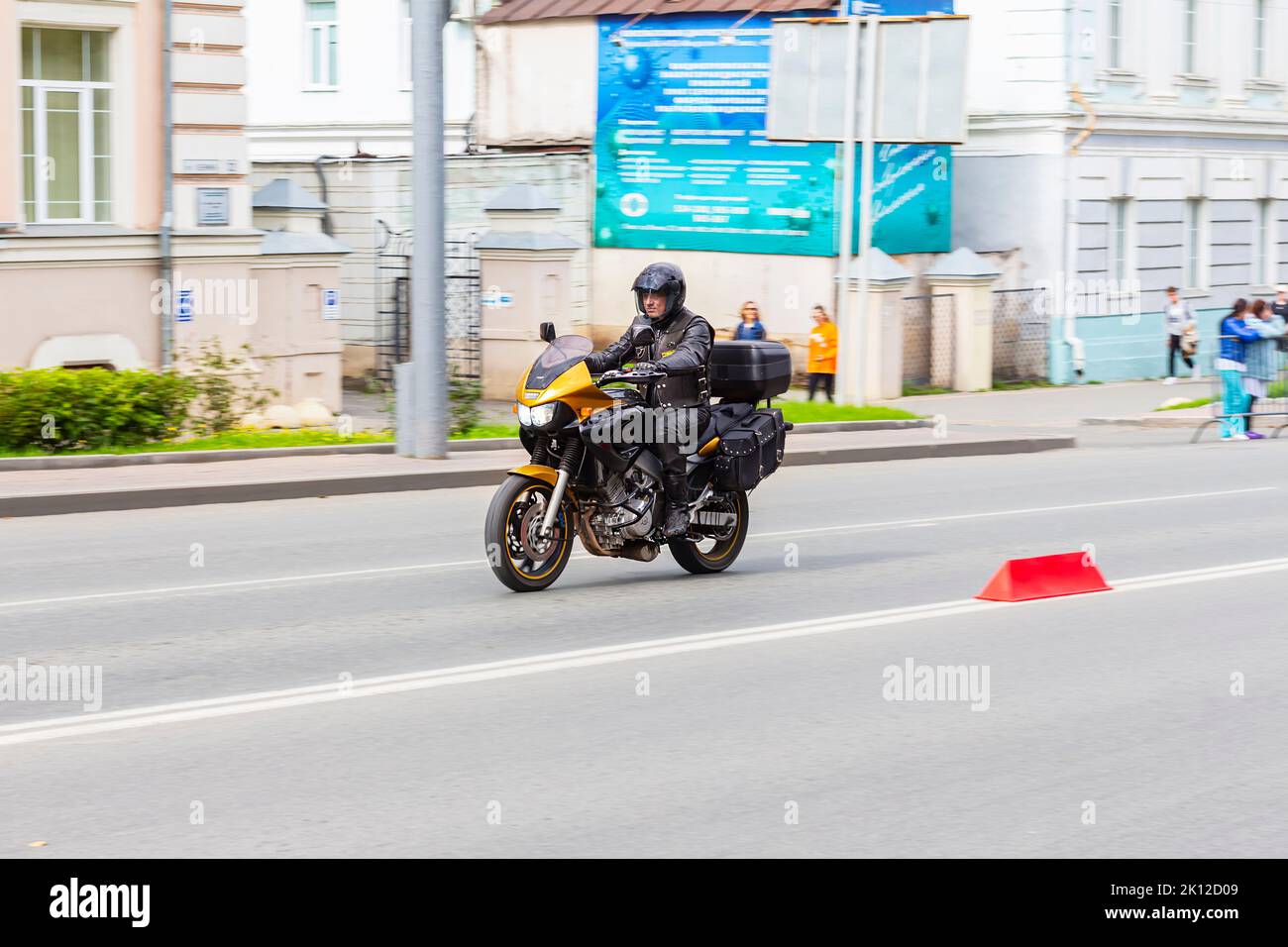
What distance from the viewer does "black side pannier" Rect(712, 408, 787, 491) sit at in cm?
1096

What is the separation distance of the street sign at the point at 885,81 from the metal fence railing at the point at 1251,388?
193 inches

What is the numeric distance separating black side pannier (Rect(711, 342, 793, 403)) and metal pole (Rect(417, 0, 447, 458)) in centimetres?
643

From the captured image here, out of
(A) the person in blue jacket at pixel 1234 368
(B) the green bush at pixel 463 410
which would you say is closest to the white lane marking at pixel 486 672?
(B) the green bush at pixel 463 410

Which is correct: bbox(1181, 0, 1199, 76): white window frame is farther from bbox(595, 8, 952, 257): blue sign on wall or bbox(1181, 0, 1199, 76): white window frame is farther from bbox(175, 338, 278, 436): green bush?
bbox(175, 338, 278, 436): green bush

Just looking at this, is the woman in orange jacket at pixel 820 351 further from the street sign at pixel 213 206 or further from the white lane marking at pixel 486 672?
the white lane marking at pixel 486 672

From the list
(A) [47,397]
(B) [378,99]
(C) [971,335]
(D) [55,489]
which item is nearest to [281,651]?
(D) [55,489]

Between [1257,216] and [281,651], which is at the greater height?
[1257,216]

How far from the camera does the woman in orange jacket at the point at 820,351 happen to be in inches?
1029

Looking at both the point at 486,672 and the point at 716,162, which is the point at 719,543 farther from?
the point at 716,162

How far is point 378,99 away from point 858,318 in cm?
1960

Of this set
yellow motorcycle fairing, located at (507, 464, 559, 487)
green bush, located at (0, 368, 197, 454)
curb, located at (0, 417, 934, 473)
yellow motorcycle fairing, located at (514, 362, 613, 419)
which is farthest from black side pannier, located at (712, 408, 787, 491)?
green bush, located at (0, 368, 197, 454)

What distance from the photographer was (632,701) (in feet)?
24.9

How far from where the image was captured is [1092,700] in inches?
305

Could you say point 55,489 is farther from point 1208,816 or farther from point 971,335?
point 971,335
